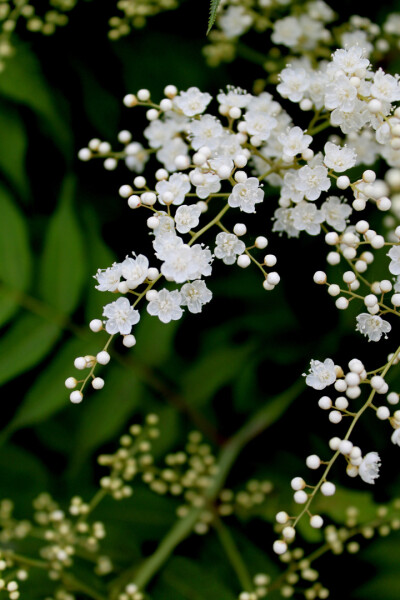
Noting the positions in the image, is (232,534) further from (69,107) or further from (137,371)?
(69,107)

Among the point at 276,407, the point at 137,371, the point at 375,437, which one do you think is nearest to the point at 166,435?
the point at 137,371

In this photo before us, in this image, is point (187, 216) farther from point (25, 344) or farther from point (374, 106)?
point (25, 344)

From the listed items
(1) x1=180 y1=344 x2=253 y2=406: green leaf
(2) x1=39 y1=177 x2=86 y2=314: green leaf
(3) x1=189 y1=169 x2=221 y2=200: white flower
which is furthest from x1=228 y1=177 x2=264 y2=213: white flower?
(1) x1=180 y1=344 x2=253 y2=406: green leaf

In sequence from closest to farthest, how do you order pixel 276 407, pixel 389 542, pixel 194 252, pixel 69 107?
1. pixel 194 252
2. pixel 389 542
3. pixel 276 407
4. pixel 69 107

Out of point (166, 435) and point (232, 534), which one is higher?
point (166, 435)

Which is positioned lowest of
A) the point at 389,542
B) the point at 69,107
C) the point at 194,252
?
the point at 389,542

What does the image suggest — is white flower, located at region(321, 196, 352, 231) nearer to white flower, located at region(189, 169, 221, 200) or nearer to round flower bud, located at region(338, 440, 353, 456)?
white flower, located at region(189, 169, 221, 200)

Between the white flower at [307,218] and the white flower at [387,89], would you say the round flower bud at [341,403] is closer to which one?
the white flower at [307,218]
